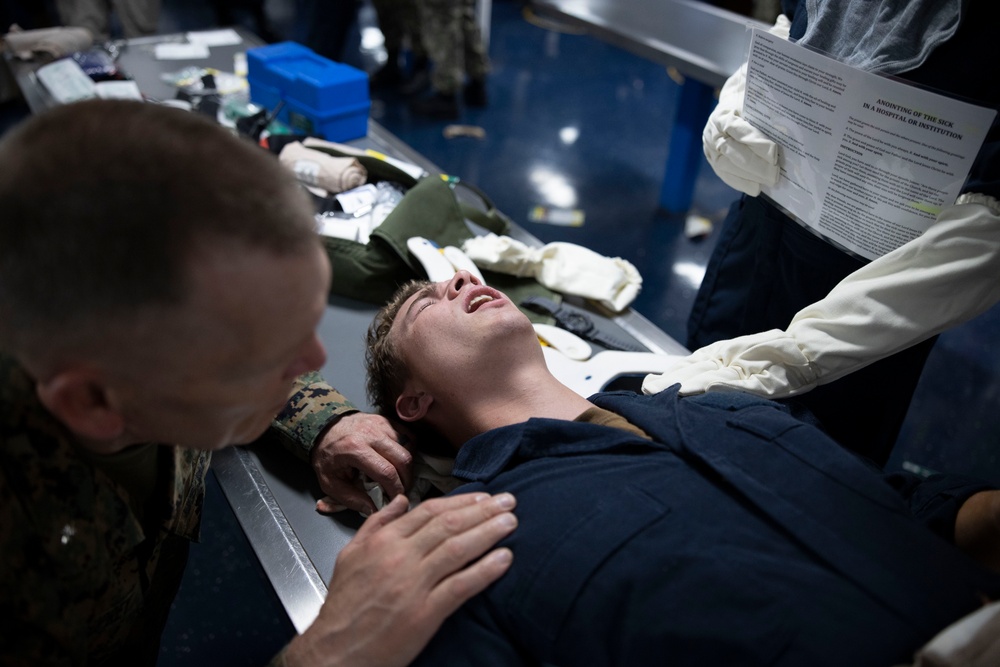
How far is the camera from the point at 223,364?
2.99 feet

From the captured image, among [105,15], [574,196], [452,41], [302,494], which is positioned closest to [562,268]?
[302,494]

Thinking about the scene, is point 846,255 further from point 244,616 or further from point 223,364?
point 244,616

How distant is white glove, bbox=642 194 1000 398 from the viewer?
56.7 inches

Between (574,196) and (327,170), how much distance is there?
7.15 feet

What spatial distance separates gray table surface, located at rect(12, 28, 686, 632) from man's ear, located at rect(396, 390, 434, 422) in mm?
208

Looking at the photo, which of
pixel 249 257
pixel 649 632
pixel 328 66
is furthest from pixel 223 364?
pixel 328 66

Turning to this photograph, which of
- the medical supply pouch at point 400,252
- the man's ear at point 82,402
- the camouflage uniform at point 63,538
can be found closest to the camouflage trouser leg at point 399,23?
the medical supply pouch at point 400,252

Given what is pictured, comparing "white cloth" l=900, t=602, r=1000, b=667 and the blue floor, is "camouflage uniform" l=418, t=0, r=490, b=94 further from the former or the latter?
"white cloth" l=900, t=602, r=1000, b=667

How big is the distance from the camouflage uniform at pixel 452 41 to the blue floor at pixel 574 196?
0.30 metres

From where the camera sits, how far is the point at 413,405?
1.66 m

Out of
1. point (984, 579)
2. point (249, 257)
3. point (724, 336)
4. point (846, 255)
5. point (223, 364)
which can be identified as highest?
point (249, 257)

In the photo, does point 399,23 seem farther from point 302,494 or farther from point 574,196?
point 302,494

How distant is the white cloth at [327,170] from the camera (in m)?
2.46

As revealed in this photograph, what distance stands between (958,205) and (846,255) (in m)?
0.35
